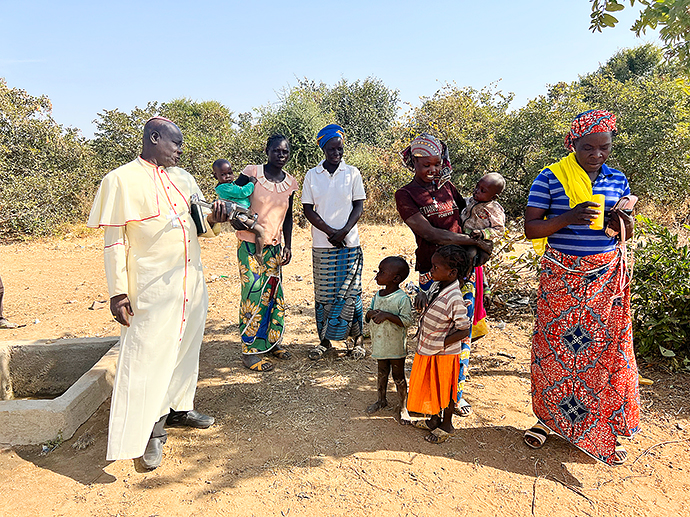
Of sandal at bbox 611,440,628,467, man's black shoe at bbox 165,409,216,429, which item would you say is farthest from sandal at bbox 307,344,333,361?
sandal at bbox 611,440,628,467

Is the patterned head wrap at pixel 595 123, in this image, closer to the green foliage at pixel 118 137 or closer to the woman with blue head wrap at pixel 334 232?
the woman with blue head wrap at pixel 334 232

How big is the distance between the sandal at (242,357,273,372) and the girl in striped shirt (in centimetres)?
161

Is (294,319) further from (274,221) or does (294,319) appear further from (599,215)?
(599,215)

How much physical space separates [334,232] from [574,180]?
6.64 feet

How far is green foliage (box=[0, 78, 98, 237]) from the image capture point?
391 inches

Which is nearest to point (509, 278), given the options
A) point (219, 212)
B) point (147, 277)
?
point (219, 212)

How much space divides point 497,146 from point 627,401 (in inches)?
309

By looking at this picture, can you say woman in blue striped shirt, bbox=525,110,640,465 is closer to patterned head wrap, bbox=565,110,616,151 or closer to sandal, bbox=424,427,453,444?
patterned head wrap, bbox=565,110,616,151

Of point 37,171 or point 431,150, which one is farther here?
point 37,171

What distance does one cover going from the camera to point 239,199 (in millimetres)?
3566

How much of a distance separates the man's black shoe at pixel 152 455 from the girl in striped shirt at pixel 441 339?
5.08 ft

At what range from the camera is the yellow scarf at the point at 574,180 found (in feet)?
8.34

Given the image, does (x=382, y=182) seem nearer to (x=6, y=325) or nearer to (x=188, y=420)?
(x=6, y=325)

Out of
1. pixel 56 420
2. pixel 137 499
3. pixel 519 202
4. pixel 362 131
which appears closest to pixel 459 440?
pixel 137 499
